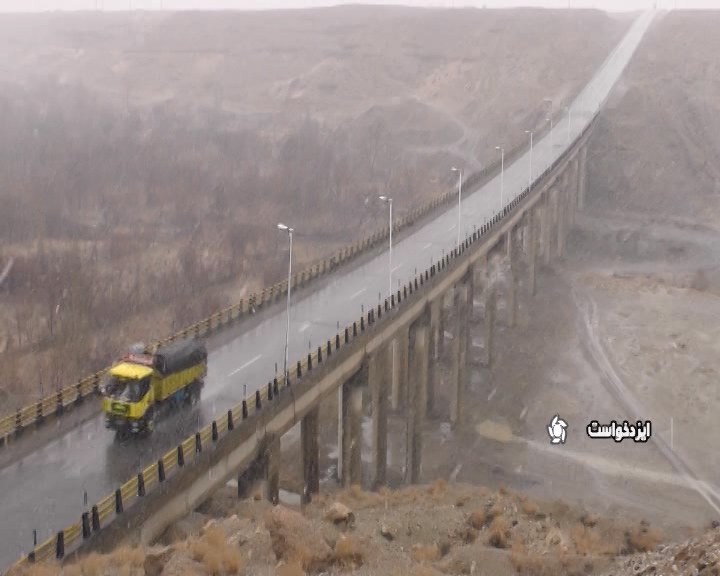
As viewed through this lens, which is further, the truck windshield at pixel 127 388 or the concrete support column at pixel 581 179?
the concrete support column at pixel 581 179

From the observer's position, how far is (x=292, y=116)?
13862 cm

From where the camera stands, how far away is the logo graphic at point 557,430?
44.8 meters

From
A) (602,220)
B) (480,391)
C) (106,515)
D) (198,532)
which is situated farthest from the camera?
(602,220)

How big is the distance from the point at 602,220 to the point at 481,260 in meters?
51.3

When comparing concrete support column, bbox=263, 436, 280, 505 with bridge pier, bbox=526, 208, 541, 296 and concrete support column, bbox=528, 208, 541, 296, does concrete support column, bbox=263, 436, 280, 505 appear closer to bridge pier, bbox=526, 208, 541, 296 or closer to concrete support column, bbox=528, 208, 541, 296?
bridge pier, bbox=526, 208, 541, 296

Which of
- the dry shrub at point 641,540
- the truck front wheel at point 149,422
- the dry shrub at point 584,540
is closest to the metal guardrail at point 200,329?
the truck front wheel at point 149,422

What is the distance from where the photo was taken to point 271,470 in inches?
1003

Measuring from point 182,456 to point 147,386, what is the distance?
3.26m

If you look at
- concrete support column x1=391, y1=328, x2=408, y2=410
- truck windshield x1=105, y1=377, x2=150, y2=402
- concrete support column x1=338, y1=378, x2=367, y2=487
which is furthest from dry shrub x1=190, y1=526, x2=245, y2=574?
concrete support column x1=391, y1=328, x2=408, y2=410

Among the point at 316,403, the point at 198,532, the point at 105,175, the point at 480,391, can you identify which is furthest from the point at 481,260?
the point at 105,175

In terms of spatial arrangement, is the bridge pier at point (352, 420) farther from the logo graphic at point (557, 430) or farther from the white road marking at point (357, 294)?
the logo graphic at point (557, 430)

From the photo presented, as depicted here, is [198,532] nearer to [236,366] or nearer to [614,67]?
[236,366]

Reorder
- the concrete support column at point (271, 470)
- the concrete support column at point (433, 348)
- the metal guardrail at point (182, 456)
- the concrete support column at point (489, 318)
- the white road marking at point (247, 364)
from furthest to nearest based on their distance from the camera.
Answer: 1. the concrete support column at point (489, 318)
2. the concrete support column at point (433, 348)
3. the white road marking at point (247, 364)
4. the concrete support column at point (271, 470)
5. the metal guardrail at point (182, 456)

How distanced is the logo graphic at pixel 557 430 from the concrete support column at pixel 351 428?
15846 mm
